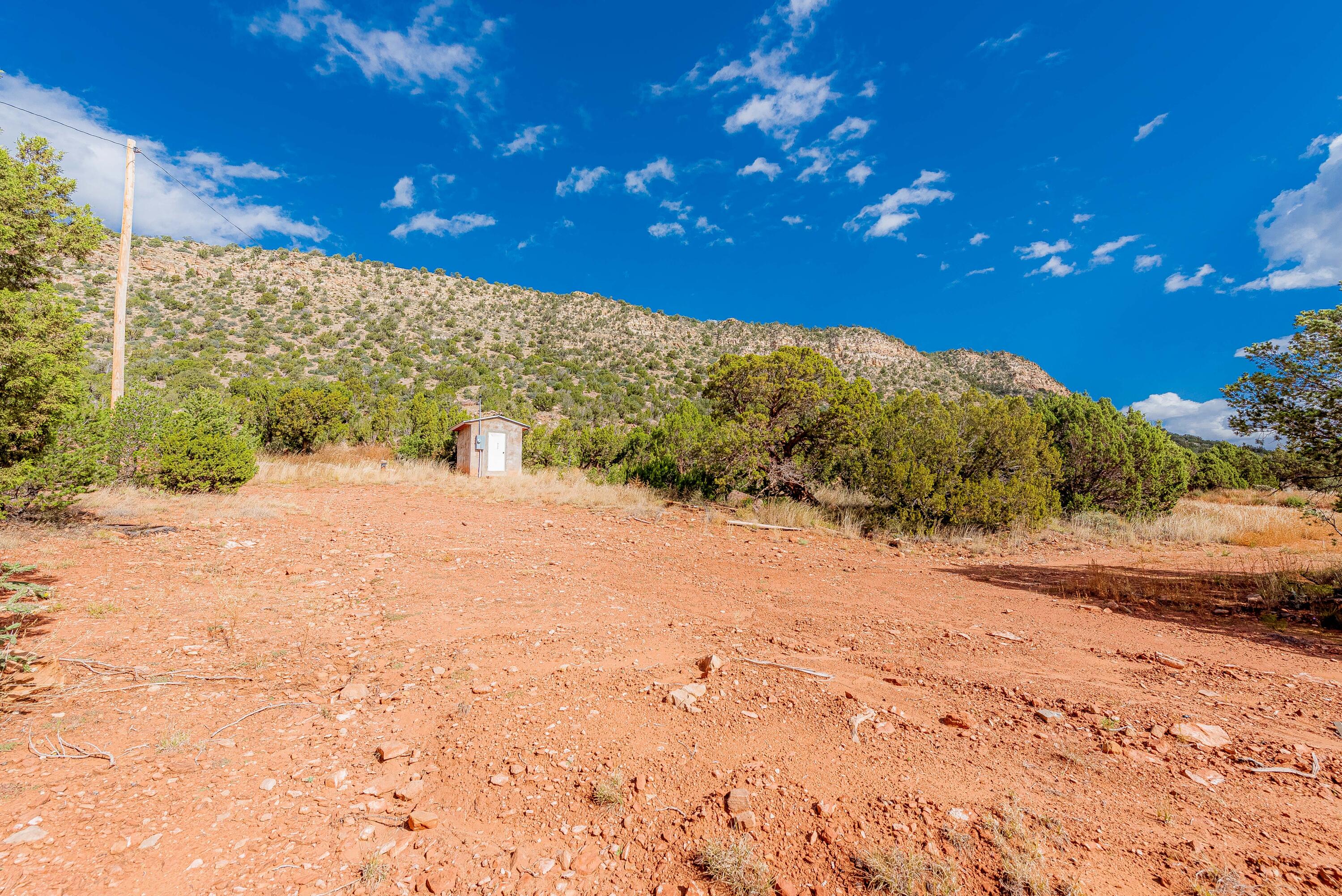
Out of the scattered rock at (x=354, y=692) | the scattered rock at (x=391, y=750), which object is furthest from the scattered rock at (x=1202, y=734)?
the scattered rock at (x=354, y=692)

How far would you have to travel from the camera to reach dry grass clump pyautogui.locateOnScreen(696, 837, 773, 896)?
6.46 ft

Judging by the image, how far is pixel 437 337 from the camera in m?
39.6

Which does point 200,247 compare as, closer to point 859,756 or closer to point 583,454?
point 583,454

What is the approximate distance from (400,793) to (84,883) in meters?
1.03

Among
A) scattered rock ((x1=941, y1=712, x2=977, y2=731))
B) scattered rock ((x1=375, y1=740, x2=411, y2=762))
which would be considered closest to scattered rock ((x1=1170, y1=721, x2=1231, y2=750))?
scattered rock ((x1=941, y1=712, x2=977, y2=731))

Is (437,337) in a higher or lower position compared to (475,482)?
higher

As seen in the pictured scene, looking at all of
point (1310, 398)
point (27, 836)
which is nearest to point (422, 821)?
point (27, 836)

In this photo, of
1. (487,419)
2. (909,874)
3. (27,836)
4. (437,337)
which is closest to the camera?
(909,874)

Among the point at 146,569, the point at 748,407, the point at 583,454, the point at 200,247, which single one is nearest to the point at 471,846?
the point at 146,569

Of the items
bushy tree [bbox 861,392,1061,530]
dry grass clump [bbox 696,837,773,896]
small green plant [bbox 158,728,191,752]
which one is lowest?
dry grass clump [bbox 696,837,773,896]

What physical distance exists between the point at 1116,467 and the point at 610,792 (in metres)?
16.9

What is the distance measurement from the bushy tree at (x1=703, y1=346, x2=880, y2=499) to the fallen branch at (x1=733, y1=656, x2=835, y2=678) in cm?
914

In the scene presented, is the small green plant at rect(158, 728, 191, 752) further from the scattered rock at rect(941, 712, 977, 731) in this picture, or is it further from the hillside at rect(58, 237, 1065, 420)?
the hillside at rect(58, 237, 1065, 420)

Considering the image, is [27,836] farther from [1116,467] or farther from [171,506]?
Answer: [1116,467]
